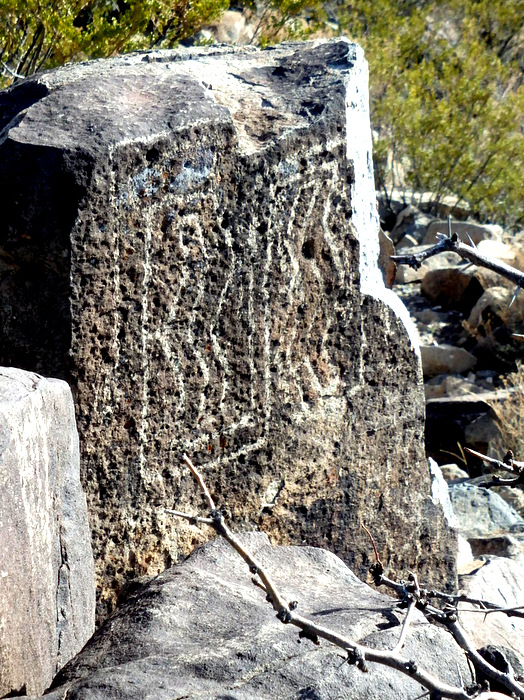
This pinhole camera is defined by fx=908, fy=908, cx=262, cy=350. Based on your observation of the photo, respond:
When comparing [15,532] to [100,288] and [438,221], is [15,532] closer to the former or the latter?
[100,288]

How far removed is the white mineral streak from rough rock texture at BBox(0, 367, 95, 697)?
1.14 m

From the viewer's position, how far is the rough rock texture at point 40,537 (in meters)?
1.76

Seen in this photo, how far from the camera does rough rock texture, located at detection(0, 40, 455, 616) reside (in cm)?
225

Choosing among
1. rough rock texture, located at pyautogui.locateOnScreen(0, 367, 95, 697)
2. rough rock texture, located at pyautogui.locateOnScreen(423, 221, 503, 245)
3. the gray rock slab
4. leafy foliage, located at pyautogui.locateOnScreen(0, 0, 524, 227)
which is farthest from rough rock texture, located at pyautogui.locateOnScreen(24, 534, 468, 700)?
rough rock texture, located at pyautogui.locateOnScreen(423, 221, 503, 245)

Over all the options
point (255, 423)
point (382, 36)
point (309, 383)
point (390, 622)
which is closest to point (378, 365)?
point (309, 383)

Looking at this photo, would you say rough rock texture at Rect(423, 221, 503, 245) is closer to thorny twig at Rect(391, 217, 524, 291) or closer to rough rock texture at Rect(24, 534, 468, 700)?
thorny twig at Rect(391, 217, 524, 291)

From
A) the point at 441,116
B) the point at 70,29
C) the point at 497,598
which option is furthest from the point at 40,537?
the point at 441,116

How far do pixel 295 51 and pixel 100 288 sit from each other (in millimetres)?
1301

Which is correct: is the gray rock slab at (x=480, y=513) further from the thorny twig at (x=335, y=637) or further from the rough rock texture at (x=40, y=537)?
the thorny twig at (x=335, y=637)

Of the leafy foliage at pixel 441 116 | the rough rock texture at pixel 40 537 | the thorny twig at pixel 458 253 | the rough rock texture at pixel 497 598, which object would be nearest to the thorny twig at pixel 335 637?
the rough rock texture at pixel 40 537

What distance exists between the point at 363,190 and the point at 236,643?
1.49 m

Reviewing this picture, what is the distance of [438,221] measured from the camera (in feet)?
32.9

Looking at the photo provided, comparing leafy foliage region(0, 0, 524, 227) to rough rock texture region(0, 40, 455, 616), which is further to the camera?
leafy foliage region(0, 0, 524, 227)

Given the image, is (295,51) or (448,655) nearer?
(448,655)
